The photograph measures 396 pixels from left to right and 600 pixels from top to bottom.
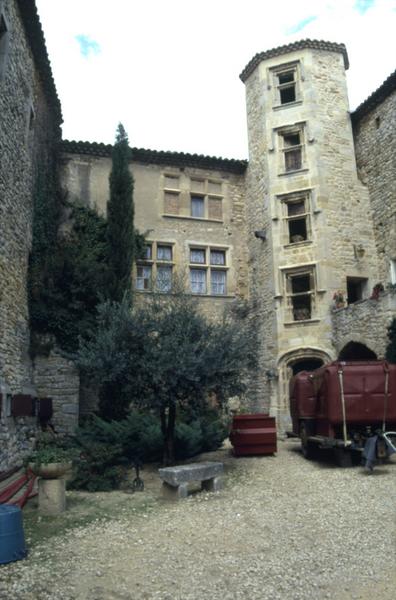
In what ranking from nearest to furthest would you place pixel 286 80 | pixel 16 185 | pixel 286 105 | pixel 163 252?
1. pixel 16 185
2. pixel 286 105
3. pixel 163 252
4. pixel 286 80

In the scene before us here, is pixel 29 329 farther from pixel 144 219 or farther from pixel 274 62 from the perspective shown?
pixel 274 62

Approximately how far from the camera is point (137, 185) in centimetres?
1836

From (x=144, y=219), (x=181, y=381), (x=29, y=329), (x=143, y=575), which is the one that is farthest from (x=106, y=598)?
(x=144, y=219)

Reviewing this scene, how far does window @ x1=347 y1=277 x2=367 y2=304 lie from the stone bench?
417 inches

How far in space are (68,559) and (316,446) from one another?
6.69 metres

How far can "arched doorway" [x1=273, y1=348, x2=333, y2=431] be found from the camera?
1545cm

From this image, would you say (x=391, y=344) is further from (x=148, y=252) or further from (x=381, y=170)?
(x=148, y=252)

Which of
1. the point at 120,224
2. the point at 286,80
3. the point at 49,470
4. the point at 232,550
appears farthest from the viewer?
the point at 286,80

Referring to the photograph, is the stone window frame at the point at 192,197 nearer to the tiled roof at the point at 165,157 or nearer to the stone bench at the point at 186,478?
the tiled roof at the point at 165,157

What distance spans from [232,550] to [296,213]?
46.2 ft

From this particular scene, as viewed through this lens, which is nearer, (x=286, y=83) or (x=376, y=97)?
(x=376, y=97)

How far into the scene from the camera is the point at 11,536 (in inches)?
188

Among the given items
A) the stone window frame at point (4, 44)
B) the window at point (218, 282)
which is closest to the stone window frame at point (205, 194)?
the window at point (218, 282)

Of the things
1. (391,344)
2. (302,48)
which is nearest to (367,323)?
(391,344)
